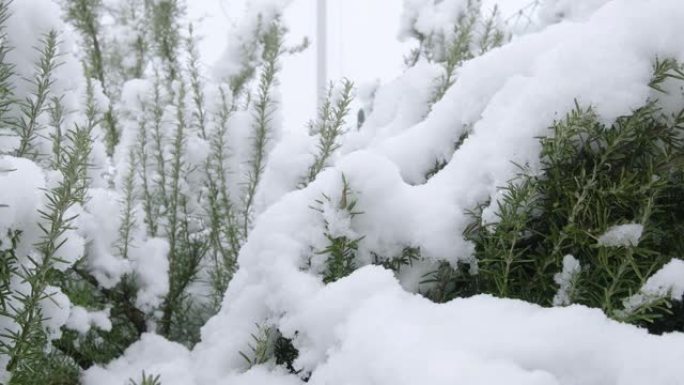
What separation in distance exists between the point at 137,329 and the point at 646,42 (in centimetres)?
107

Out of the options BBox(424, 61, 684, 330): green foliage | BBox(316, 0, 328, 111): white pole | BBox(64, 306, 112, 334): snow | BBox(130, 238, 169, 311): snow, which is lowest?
BBox(424, 61, 684, 330): green foliage

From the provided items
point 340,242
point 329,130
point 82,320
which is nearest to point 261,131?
point 329,130

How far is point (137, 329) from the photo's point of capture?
116 centimetres

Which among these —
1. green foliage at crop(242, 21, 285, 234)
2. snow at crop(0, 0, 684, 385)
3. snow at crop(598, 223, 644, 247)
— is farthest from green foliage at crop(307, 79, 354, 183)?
snow at crop(598, 223, 644, 247)

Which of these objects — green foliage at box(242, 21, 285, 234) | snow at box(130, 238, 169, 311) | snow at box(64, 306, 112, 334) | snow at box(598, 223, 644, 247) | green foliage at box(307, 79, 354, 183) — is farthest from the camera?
green foliage at box(242, 21, 285, 234)

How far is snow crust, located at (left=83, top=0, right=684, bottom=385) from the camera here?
0.50m

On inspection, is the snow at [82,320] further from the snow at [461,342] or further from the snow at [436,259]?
the snow at [461,342]

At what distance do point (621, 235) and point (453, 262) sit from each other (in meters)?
0.19

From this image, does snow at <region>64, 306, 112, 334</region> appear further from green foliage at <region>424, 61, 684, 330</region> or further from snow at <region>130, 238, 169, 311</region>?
green foliage at <region>424, 61, 684, 330</region>

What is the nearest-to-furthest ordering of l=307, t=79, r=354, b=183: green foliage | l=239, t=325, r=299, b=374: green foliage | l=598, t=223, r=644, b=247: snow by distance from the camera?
l=598, t=223, r=644, b=247: snow < l=239, t=325, r=299, b=374: green foliage < l=307, t=79, r=354, b=183: green foliage

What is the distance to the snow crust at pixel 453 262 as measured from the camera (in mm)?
499

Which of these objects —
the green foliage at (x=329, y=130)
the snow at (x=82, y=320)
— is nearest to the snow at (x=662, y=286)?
the green foliage at (x=329, y=130)

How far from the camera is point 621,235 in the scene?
1.96 ft

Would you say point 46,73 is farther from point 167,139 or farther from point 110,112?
point 110,112
